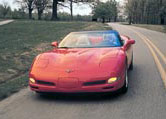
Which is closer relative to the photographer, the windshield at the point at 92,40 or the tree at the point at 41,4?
the windshield at the point at 92,40

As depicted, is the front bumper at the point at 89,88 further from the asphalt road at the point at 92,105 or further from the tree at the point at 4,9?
the tree at the point at 4,9

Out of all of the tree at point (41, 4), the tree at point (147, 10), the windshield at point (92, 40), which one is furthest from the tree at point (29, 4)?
the windshield at point (92, 40)

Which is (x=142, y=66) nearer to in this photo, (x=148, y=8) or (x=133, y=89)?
(x=133, y=89)

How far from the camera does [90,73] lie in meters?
5.49

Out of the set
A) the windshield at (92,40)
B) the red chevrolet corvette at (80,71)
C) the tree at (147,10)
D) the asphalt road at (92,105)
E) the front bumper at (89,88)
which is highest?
the tree at (147,10)

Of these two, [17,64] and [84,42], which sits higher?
[84,42]

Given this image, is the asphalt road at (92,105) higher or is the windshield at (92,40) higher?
the windshield at (92,40)

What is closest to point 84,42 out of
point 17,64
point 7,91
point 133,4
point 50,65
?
point 50,65

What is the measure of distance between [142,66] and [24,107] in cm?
502

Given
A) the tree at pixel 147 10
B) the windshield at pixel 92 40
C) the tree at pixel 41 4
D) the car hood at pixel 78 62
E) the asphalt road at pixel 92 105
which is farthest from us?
the tree at pixel 147 10

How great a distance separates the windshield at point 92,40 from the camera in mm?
6973

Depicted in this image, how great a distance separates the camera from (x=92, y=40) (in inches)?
282

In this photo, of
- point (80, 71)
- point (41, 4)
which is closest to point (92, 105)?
point (80, 71)

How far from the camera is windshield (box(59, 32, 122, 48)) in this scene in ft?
22.9
